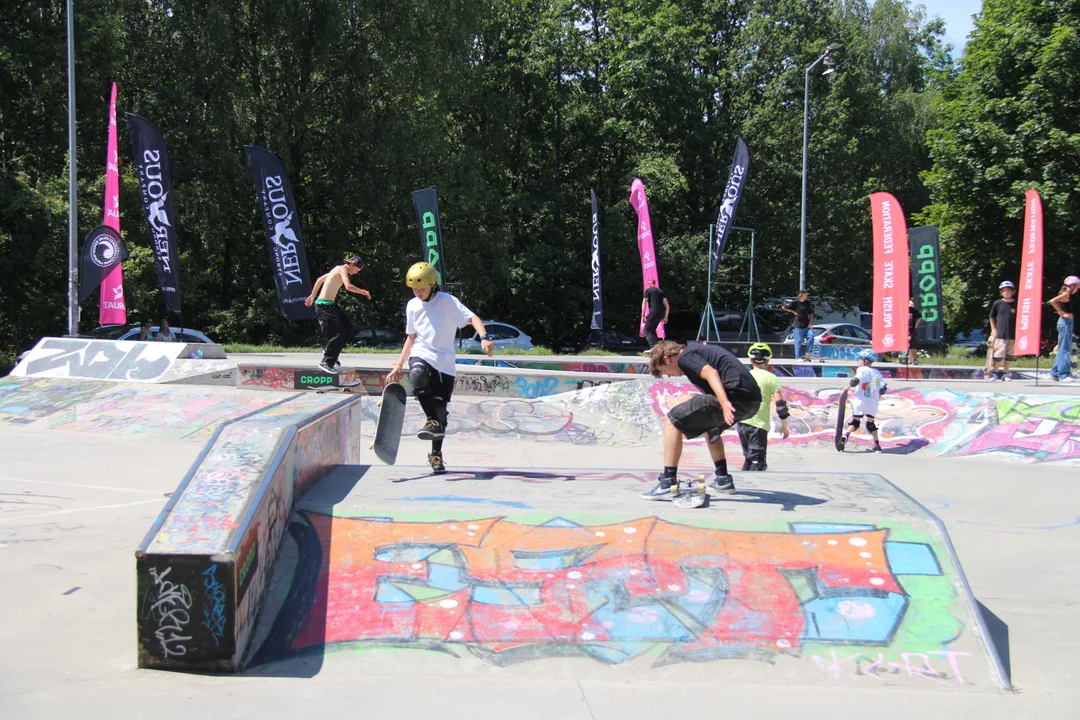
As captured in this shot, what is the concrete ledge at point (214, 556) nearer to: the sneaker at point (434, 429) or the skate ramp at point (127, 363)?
the sneaker at point (434, 429)

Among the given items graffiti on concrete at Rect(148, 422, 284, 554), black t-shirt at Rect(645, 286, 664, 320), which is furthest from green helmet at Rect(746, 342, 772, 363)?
black t-shirt at Rect(645, 286, 664, 320)

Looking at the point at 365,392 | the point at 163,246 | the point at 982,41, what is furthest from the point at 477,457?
the point at 982,41

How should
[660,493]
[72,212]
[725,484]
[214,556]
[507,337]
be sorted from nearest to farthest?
[214,556]
[660,493]
[725,484]
[72,212]
[507,337]

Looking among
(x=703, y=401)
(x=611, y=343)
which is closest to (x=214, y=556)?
(x=703, y=401)

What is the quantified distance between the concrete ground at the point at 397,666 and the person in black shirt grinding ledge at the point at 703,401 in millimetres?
383

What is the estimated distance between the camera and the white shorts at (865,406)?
1090 cm

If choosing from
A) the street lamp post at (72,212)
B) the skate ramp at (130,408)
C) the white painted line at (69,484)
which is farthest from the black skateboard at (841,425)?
the street lamp post at (72,212)

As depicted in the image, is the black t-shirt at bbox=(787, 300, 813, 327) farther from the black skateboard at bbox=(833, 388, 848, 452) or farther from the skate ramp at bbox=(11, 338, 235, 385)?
the skate ramp at bbox=(11, 338, 235, 385)

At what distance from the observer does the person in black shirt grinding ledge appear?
5.53 metres

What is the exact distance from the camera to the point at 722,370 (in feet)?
18.9

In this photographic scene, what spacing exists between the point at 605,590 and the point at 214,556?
184 centimetres

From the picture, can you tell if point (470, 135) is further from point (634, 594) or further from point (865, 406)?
point (634, 594)

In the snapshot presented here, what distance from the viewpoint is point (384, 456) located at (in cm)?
666

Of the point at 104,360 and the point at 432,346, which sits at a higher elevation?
the point at 432,346
